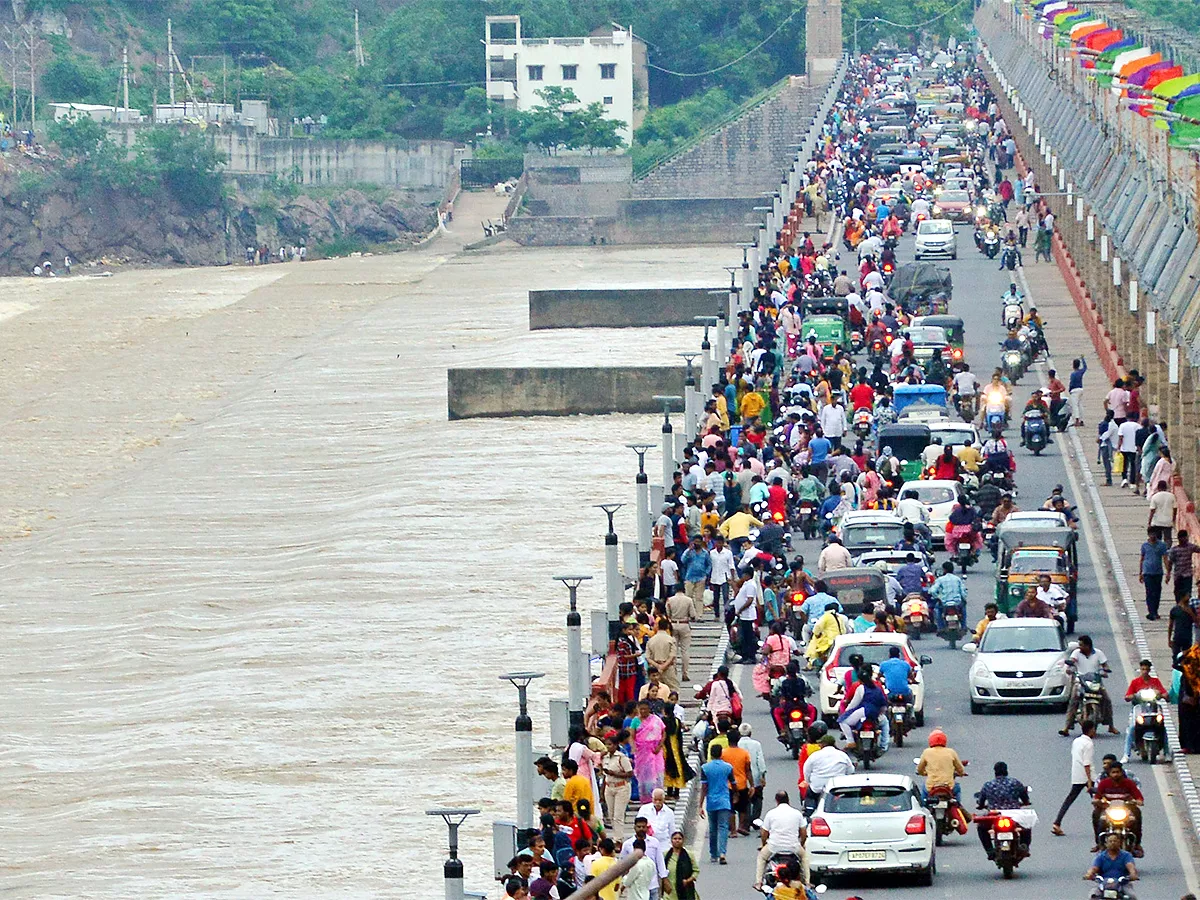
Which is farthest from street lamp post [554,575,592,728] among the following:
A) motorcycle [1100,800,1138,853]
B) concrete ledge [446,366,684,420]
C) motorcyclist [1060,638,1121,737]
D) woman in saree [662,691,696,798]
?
concrete ledge [446,366,684,420]

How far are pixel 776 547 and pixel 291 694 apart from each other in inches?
251

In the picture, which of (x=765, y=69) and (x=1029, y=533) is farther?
(x=765, y=69)

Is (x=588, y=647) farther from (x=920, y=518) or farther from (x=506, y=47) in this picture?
(x=506, y=47)

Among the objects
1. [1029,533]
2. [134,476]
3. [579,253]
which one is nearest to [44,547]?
[134,476]

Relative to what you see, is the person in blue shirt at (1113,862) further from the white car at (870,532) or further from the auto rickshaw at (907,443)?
the auto rickshaw at (907,443)

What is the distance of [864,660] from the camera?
90.8 ft

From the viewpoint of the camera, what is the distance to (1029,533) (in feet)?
108

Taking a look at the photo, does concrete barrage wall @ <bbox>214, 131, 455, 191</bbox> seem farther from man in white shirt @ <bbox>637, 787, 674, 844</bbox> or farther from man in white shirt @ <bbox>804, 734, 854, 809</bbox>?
man in white shirt @ <bbox>637, 787, 674, 844</bbox>

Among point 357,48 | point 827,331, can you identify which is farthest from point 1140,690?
point 357,48

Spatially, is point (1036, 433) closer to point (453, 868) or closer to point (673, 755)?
point (673, 755)

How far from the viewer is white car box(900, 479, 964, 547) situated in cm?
3603

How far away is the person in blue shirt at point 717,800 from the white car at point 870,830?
1.31m

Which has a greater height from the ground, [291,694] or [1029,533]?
[1029,533]

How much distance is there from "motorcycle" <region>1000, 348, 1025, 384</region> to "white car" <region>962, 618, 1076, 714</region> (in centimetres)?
2030
